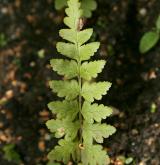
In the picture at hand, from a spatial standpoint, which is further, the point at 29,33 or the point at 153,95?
the point at 29,33

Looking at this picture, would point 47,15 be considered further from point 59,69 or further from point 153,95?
point 59,69

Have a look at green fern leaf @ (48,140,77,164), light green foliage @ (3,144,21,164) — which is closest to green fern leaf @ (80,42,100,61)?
green fern leaf @ (48,140,77,164)

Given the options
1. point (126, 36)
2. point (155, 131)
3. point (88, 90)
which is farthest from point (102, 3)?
point (88, 90)

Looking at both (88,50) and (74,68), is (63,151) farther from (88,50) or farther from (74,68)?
(88,50)

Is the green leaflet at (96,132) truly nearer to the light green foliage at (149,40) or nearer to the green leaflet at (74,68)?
the green leaflet at (74,68)

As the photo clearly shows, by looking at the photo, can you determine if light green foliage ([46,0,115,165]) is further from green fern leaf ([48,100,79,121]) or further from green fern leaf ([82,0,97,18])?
green fern leaf ([82,0,97,18])

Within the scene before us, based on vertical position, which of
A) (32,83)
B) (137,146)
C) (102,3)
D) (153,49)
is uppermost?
(102,3)

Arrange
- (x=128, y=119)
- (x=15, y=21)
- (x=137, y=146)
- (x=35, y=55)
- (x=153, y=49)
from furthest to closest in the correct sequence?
(x=15, y=21) < (x=35, y=55) < (x=153, y=49) < (x=128, y=119) < (x=137, y=146)
